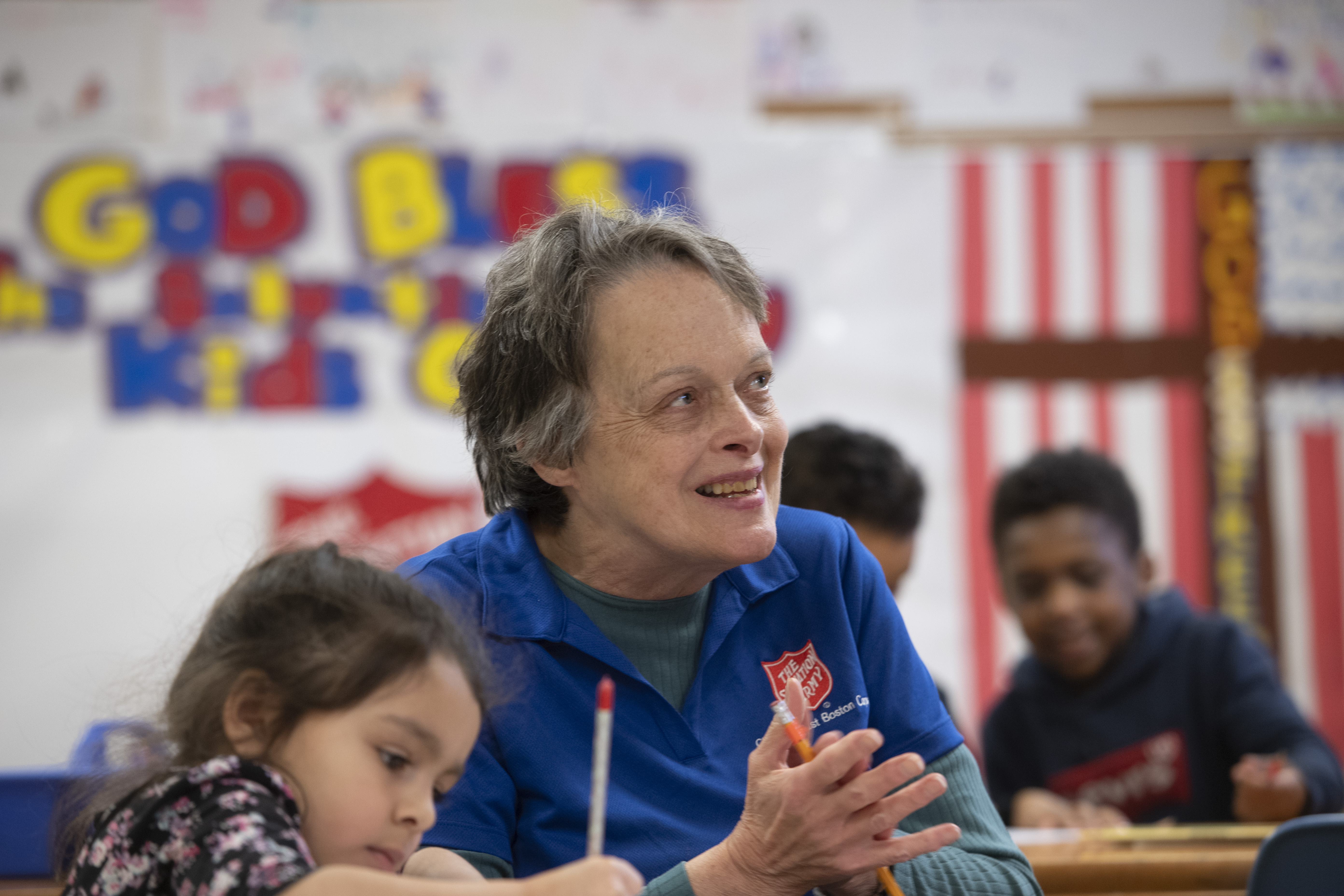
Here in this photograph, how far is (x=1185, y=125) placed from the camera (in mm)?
4352

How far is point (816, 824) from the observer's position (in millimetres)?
1175

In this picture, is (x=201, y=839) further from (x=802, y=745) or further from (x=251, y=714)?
(x=802, y=745)

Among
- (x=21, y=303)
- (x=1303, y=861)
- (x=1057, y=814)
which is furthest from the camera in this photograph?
(x=21, y=303)

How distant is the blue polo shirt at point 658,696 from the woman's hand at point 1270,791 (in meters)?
1.23

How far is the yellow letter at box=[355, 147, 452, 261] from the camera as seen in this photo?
4238 millimetres

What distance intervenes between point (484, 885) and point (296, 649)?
305mm

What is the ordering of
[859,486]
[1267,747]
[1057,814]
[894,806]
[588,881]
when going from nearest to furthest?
[588,881]
[894,806]
[859,486]
[1057,814]
[1267,747]

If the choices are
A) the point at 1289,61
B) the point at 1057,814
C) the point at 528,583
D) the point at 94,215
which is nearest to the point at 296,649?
the point at 528,583

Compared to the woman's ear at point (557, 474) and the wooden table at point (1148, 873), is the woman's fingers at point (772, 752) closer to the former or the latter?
the woman's ear at point (557, 474)

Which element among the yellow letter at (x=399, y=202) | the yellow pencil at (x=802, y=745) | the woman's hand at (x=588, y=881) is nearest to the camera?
the woman's hand at (x=588, y=881)

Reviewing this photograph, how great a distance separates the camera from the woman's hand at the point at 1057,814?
97.0 inches

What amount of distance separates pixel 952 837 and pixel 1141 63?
3.87 metres

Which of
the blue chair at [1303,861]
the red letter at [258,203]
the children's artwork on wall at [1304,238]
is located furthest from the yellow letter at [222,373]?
the children's artwork on wall at [1304,238]

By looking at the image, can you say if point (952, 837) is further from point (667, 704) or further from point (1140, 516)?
point (1140, 516)
